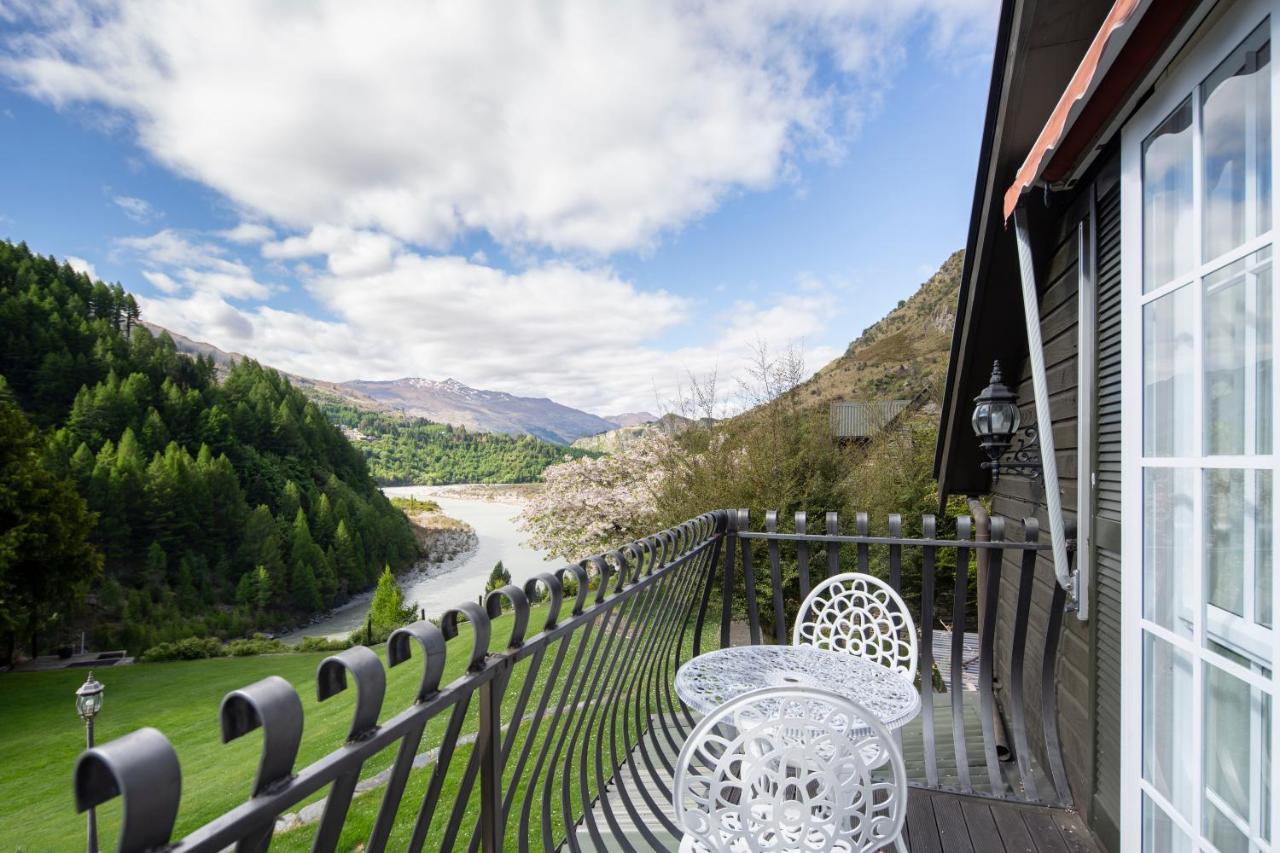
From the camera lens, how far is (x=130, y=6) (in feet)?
120

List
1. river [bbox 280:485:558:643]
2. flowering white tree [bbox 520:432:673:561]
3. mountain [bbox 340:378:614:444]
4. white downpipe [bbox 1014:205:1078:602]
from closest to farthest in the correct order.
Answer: white downpipe [bbox 1014:205:1078:602] < flowering white tree [bbox 520:432:673:561] < river [bbox 280:485:558:643] < mountain [bbox 340:378:614:444]

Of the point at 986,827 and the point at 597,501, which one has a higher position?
the point at 986,827

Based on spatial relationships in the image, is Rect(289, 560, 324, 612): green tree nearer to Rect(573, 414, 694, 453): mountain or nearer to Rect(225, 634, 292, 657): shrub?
Rect(225, 634, 292, 657): shrub

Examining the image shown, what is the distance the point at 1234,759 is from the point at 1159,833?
510 millimetres

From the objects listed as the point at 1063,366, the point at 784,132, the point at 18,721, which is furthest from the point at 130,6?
the point at 1063,366

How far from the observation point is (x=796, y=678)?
2.00m

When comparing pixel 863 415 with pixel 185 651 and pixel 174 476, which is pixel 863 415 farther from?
pixel 174 476

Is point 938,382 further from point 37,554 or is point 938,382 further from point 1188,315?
point 37,554

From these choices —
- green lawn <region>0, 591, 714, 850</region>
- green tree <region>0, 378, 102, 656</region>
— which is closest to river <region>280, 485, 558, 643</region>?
green lawn <region>0, 591, 714, 850</region>

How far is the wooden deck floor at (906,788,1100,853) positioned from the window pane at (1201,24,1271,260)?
75.2 inches

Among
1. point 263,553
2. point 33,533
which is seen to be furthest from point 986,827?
point 263,553

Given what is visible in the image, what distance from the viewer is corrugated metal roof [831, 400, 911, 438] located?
52.7 feet

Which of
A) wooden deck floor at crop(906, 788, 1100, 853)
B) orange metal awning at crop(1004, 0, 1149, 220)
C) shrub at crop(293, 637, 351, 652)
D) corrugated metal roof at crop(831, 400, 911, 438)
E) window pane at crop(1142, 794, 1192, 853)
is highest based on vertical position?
orange metal awning at crop(1004, 0, 1149, 220)

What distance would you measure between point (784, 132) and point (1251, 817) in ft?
49.3
